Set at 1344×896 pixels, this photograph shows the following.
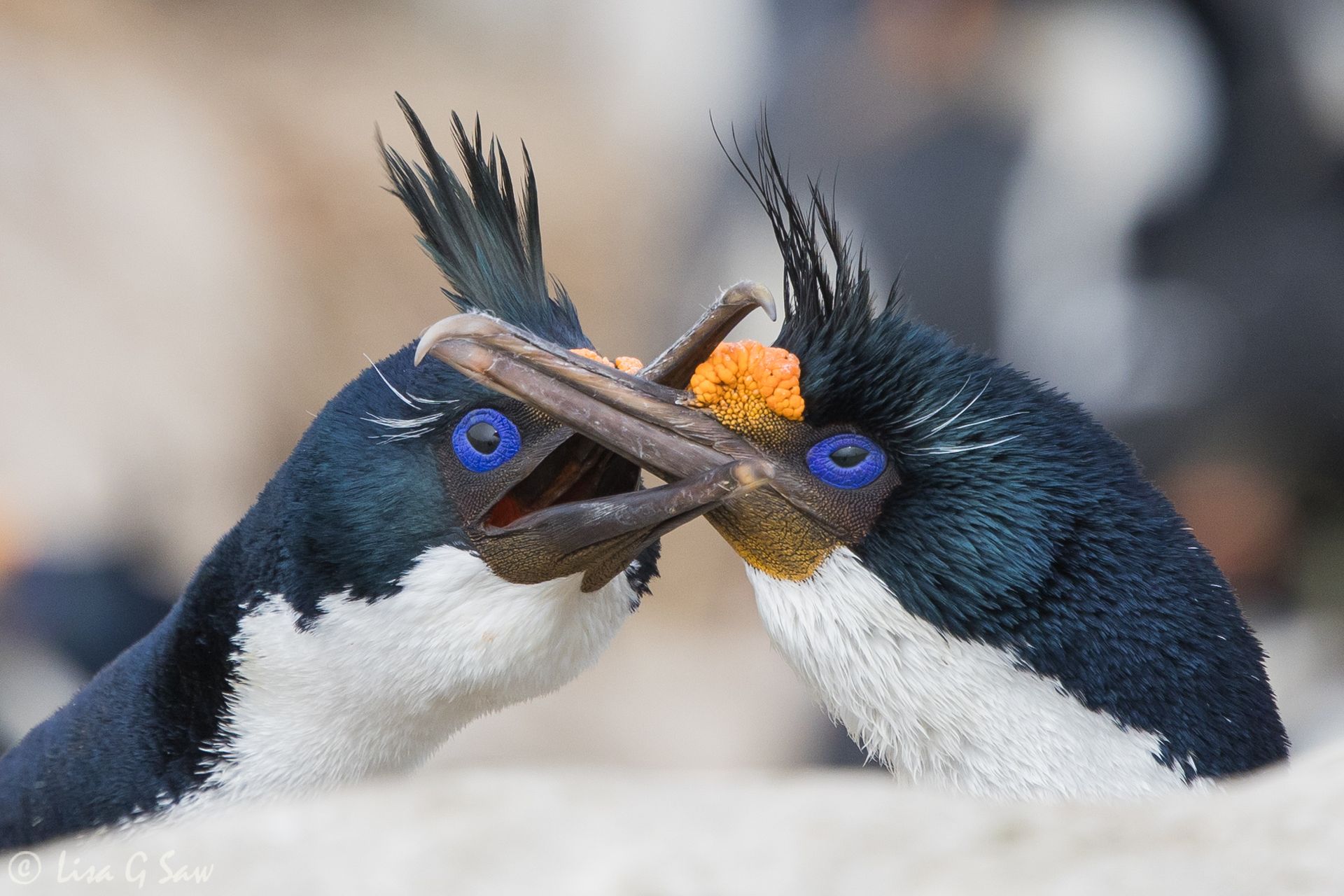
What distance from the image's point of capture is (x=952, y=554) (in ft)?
5.12

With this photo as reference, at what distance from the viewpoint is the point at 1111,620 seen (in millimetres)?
1522

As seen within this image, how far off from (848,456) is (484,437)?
503 mm

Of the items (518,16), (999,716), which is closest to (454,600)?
(999,716)

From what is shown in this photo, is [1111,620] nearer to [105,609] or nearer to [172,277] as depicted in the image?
[105,609]

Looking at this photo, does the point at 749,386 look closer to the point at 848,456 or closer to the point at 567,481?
the point at 848,456

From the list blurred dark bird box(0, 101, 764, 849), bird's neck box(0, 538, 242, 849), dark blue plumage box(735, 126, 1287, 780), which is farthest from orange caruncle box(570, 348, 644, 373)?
bird's neck box(0, 538, 242, 849)

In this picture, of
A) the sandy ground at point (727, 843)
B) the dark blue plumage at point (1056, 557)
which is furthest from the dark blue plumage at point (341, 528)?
the sandy ground at point (727, 843)

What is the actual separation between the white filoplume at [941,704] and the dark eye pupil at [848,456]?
4.5 inches

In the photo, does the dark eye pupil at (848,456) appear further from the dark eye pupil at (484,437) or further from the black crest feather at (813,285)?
the dark eye pupil at (484,437)

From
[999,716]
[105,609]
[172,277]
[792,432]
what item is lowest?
[999,716]

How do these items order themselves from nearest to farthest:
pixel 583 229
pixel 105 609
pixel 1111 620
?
1. pixel 1111 620
2. pixel 105 609
3. pixel 583 229

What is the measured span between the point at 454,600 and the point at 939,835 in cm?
91

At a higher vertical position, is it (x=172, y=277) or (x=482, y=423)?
(x=172, y=277)

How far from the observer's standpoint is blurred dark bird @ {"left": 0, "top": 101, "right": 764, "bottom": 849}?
1768 mm
